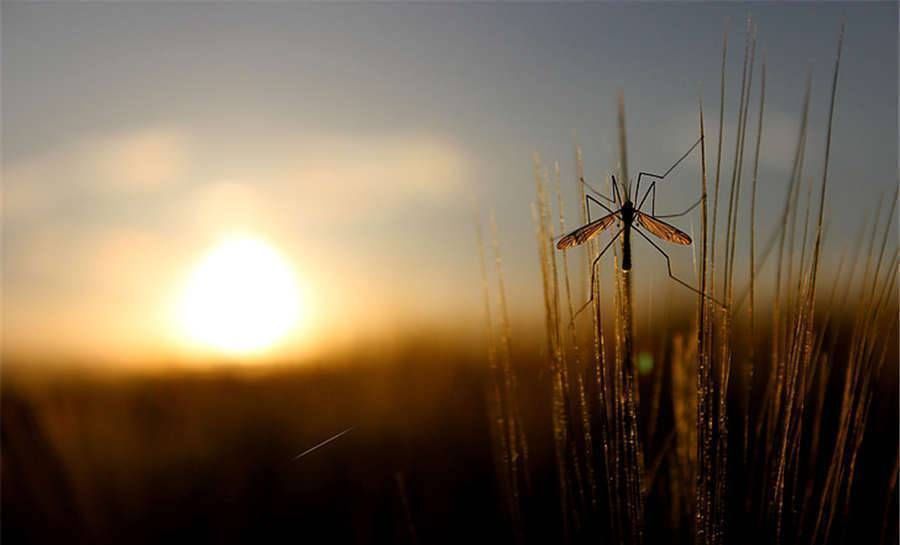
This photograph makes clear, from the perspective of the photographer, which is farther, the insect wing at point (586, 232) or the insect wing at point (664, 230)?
the insect wing at point (664, 230)

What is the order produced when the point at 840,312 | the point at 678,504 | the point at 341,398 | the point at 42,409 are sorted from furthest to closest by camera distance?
the point at 341,398 → the point at 42,409 → the point at 678,504 → the point at 840,312

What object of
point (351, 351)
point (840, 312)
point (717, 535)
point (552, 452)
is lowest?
point (552, 452)

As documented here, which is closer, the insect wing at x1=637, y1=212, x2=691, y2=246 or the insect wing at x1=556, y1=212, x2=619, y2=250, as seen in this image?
the insect wing at x1=556, y1=212, x2=619, y2=250

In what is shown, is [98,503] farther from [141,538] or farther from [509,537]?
[509,537]

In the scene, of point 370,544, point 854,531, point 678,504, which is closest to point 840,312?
point 678,504
